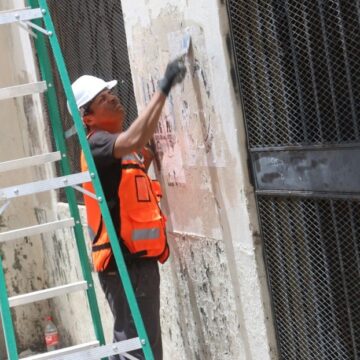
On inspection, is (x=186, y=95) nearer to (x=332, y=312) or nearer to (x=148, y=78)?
(x=148, y=78)

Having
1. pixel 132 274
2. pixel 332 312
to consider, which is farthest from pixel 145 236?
pixel 332 312

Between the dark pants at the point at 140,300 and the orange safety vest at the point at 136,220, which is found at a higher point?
the orange safety vest at the point at 136,220

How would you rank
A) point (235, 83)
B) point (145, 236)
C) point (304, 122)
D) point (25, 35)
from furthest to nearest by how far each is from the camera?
point (25, 35), point (145, 236), point (235, 83), point (304, 122)

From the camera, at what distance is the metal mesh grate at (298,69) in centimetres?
309

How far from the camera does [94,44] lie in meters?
5.48

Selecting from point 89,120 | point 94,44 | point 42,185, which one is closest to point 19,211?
point 94,44

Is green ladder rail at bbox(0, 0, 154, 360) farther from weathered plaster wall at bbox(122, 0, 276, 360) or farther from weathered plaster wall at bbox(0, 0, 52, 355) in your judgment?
weathered plaster wall at bbox(0, 0, 52, 355)

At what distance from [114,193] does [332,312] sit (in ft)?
4.08

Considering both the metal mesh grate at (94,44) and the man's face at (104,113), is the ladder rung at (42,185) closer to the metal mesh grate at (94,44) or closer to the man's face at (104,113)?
the man's face at (104,113)

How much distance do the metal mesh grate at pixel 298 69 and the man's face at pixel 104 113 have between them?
0.78 m

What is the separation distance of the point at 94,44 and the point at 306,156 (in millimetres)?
2515

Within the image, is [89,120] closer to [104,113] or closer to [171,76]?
[104,113]

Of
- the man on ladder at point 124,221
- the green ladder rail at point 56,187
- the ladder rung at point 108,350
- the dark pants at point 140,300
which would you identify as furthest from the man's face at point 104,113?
the ladder rung at point 108,350

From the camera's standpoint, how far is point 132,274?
409cm
